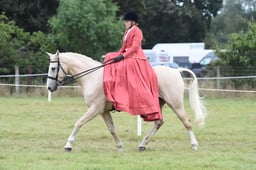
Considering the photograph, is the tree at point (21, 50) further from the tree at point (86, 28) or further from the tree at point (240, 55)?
the tree at point (240, 55)

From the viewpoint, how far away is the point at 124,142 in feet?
39.4

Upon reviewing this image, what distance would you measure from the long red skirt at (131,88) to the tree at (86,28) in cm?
1882

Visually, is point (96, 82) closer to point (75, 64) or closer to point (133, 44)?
point (75, 64)

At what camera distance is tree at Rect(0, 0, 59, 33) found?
35531 mm

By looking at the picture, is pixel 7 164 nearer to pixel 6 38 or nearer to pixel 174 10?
pixel 6 38

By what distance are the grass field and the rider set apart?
0.75 meters

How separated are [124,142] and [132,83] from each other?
2.09 metres

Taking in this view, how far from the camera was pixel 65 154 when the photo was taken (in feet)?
32.0

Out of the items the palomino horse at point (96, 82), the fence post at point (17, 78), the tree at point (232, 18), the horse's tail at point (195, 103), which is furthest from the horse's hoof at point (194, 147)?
the tree at point (232, 18)

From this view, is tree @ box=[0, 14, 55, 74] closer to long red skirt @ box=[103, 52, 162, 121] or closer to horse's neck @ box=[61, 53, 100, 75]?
horse's neck @ box=[61, 53, 100, 75]

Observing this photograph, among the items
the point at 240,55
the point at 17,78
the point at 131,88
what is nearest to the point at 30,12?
the point at 17,78

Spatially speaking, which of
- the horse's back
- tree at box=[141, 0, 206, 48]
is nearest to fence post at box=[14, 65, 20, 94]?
the horse's back

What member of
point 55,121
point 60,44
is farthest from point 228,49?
point 55,121

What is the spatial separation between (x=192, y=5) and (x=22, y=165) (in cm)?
4802
